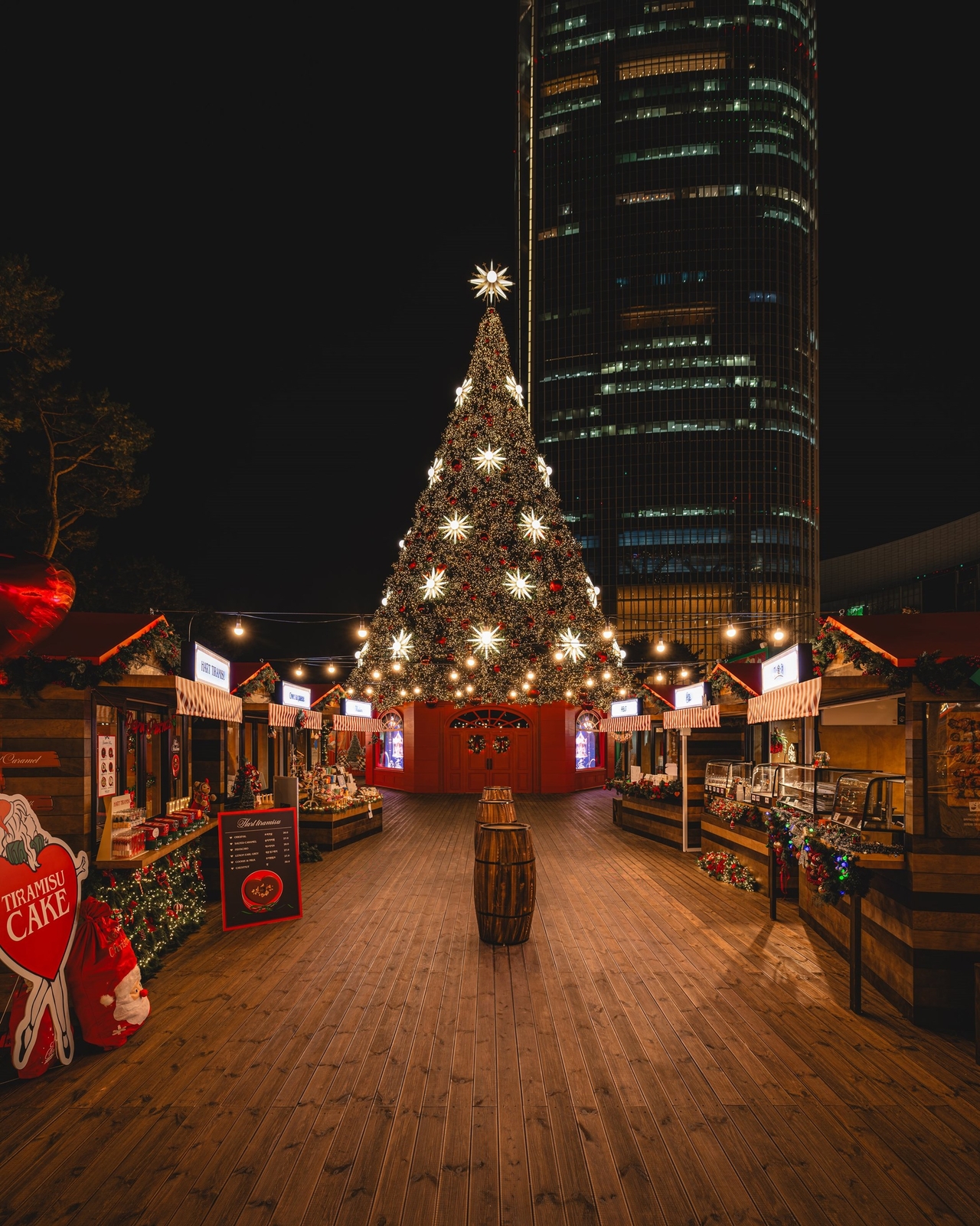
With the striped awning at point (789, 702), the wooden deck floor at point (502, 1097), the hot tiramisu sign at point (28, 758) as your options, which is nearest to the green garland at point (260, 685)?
the wooden deck floor at point (502, 1097)

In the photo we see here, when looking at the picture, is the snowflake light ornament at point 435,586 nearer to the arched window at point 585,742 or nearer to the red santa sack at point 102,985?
the arched window at point 585,742

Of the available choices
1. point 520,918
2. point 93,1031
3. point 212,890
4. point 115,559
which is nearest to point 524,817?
point 212,890

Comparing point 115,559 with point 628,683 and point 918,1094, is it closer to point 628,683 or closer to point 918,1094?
point 628,683

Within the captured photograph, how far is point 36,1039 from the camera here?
382 cm

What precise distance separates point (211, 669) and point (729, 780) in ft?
23.8

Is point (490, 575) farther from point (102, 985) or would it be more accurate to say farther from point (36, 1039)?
point (36, 1039)

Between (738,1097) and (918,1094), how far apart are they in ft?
3.07

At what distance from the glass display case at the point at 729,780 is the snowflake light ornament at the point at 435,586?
6.59m

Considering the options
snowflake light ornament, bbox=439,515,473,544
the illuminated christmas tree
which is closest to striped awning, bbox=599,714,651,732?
the illuminated christmas tree

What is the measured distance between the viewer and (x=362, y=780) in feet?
76.3

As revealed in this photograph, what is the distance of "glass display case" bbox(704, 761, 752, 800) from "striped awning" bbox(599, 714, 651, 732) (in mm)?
2427

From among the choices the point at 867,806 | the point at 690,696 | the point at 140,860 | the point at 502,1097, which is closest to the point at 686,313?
the point at 690,696

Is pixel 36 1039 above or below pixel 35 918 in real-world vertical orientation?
below

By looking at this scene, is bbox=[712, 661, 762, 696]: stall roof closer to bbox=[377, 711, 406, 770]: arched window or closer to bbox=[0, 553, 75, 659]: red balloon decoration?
bbox=[0, 553, 75, 659]: red balloon decoration
